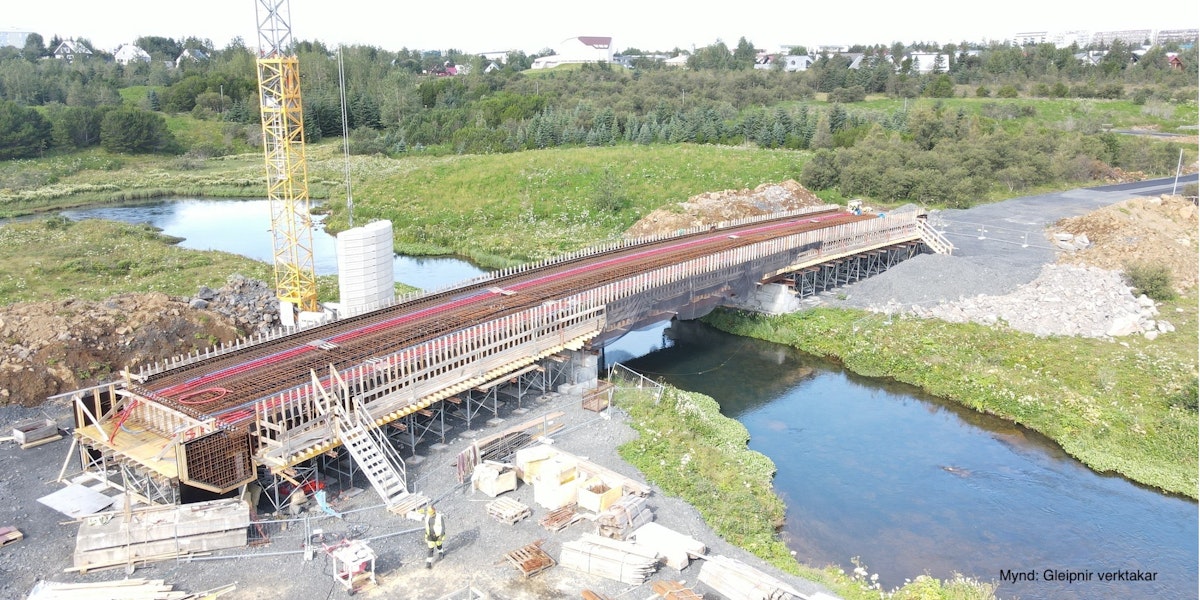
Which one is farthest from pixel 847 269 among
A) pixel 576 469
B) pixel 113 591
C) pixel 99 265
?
pixel 99 265

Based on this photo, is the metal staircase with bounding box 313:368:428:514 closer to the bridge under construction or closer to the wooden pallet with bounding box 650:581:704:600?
the bridge under construction

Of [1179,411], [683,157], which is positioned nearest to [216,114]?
[683,157]

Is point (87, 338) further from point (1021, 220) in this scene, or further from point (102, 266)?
point (1021, 220)

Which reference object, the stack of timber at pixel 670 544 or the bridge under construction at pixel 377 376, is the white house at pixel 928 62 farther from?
the stack of timber at pixel 670 544

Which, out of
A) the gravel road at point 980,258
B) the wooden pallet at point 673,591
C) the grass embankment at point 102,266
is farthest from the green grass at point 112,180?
the wooden pallet at point 673,591

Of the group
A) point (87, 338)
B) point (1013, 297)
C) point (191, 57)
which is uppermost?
point (191, 57)
